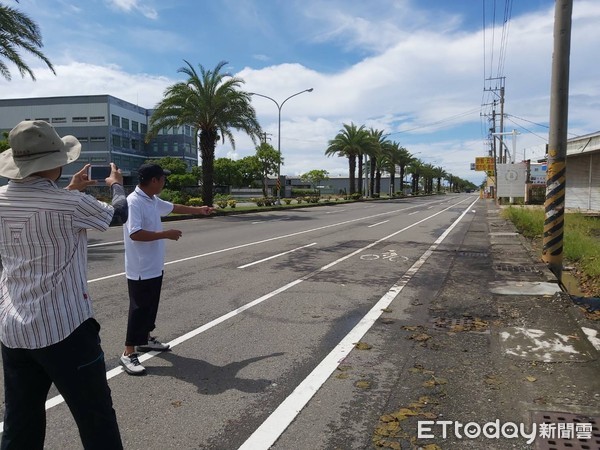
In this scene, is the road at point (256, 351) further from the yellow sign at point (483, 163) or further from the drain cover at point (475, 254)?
the yellow sign at point (483, 163)

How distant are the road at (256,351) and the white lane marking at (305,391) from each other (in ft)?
0.04

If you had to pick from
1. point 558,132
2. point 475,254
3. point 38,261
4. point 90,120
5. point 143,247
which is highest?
point 90,120

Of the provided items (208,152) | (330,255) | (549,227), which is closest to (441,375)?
(549,227)

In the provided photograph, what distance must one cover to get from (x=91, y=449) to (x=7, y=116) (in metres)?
93.0

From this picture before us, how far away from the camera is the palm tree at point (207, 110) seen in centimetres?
2908

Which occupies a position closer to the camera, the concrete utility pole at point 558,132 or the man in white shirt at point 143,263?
the man in white shirt at point 143,263

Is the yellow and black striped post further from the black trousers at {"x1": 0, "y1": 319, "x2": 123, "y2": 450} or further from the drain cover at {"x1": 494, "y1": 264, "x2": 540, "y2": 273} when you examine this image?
the black trousers at {"x1": 0, "y1": 319, "x2": 123, "y2": 450}

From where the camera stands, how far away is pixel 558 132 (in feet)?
30.3

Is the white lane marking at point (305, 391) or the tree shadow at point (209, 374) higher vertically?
the tree shadow at point (209, 374)

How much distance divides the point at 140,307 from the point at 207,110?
26373 millimetres

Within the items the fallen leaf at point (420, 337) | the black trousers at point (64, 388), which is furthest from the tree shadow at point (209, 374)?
the black trousers at point (64, 388)

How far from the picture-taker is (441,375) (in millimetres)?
4184

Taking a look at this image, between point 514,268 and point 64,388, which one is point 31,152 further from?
point 514,268

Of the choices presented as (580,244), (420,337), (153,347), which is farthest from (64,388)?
(580,244)
